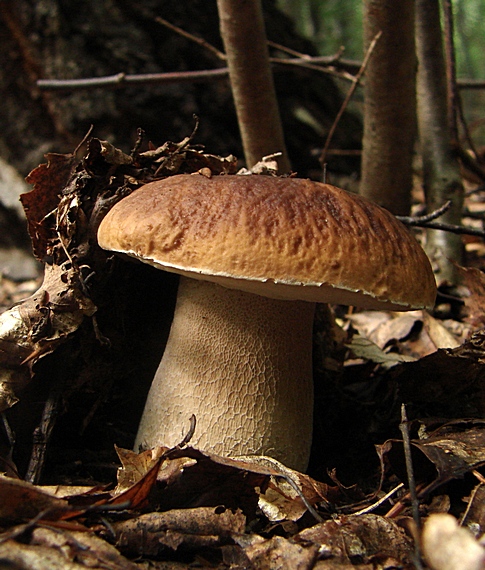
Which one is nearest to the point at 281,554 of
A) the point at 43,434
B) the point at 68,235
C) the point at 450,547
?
the point at 450,547

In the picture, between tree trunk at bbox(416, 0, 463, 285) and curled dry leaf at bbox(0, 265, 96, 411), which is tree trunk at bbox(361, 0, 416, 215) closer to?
tree trunk at bbox(416, 0, 463, 285)

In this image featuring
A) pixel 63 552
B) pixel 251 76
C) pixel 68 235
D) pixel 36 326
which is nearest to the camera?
pixel 63 552

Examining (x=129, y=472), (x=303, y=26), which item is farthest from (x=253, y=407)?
(x=303, y=26)

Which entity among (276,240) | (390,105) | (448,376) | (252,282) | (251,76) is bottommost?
(448,376)

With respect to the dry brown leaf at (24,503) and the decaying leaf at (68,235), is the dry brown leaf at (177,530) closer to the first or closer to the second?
the dry brown leaf at (24,503)

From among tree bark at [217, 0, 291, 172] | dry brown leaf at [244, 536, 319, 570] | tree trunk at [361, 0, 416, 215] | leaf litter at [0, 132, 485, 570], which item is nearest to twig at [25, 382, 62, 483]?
leaf litter at [0, 132, 485, 570]

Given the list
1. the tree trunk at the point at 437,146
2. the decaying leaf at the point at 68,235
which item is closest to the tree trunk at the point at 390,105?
the tree trunk at the point at 437,146

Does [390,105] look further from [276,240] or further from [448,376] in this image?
[276,240]
